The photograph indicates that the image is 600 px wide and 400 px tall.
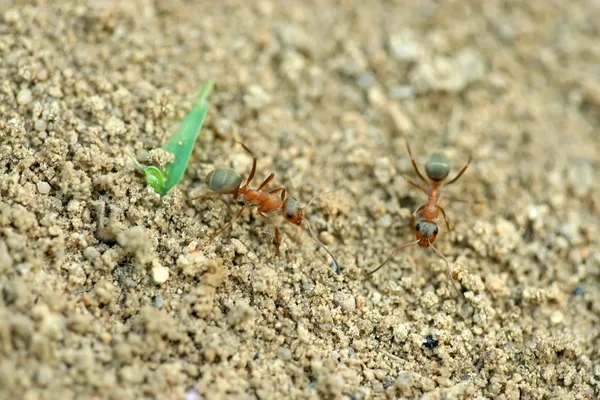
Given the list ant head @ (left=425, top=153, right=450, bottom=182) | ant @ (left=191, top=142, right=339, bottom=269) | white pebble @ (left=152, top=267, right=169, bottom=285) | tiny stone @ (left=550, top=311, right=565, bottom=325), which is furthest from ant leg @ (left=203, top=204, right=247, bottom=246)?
tiny stone @ (left=550, top=311, right=565, bottom=325)

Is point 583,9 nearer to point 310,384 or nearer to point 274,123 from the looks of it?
point 274,123

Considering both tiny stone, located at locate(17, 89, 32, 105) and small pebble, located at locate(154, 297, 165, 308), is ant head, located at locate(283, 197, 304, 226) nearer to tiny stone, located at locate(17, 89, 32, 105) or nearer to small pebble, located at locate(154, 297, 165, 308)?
small pebble, located at locate(154, 297, 165, 308)

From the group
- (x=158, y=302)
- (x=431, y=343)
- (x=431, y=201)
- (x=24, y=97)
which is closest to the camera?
(x=158, y=302)

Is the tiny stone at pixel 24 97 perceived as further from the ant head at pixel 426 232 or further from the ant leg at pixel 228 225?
the ant head at pixel 426 232

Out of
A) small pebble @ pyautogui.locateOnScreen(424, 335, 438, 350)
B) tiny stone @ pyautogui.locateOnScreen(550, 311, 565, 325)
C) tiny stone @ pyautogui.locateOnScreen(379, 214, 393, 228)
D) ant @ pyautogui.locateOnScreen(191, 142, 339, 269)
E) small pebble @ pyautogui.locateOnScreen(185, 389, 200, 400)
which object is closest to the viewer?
small pebble @ pyautogui.locateOnScreen(185, 389, 200, 400)

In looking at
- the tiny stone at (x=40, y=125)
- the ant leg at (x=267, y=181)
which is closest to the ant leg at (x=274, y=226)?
the ant leg at (x=267, y=181)

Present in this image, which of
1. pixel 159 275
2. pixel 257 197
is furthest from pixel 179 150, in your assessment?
pixel 159 275

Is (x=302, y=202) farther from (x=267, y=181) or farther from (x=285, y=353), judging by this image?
(x=285, y=353)
